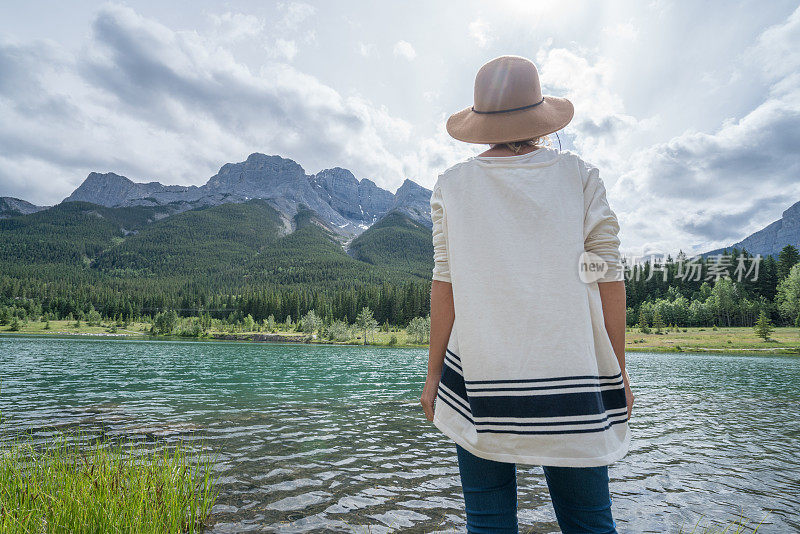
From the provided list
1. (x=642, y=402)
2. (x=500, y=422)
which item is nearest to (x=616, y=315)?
(x=500, y=422)

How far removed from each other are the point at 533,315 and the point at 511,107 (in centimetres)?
114

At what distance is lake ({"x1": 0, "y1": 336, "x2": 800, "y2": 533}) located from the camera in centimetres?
639

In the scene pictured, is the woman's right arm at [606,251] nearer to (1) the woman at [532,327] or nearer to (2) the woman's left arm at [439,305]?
(1) the woman at [532,327]

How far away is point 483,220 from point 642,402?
75.3ft

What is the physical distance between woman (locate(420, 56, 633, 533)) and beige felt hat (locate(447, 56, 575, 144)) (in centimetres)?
1

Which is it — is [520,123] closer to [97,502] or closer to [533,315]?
[533,315]

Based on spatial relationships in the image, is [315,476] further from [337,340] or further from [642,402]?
[337,340]

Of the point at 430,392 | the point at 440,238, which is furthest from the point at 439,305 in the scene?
the point at 430,392

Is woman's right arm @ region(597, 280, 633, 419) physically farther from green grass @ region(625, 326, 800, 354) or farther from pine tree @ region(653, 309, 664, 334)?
pine tree @ region(653, 309, 664, 334)

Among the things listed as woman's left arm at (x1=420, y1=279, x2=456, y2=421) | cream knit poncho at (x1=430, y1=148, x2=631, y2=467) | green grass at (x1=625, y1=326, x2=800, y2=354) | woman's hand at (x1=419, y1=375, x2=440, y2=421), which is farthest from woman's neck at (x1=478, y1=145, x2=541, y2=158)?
green grass at (x1=625, y1=326, x2=800, y2=354)

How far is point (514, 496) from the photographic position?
6.94 ft

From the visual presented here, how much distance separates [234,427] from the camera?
12.0m

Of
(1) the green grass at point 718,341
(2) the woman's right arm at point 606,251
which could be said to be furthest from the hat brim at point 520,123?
(1) the green grass at point 718,341

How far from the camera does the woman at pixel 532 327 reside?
181cm
